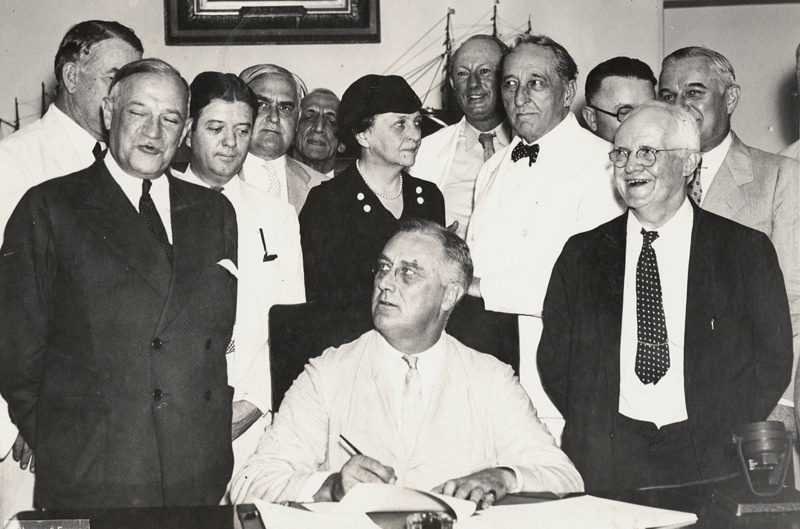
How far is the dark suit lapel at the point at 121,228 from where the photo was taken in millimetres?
2705

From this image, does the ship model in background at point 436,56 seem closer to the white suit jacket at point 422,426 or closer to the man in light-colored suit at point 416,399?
the man in light-colored suit at point 416,399

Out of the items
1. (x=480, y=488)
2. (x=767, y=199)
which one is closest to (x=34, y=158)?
(x=480, y=488)

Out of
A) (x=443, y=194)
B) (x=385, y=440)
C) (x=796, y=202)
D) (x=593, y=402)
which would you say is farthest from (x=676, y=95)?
(x=385, y=440)

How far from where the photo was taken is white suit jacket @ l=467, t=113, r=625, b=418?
9.53 feet

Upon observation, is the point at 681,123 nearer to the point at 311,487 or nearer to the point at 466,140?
the point at 466,140

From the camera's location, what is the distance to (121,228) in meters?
2.72

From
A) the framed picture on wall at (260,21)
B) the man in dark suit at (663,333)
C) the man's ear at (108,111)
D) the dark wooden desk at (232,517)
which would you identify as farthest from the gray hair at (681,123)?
the man's ear at (108,111)

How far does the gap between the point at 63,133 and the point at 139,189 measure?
1.18ft

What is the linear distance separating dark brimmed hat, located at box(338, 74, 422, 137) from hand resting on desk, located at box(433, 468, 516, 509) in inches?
55.5

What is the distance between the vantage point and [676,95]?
3053 mm

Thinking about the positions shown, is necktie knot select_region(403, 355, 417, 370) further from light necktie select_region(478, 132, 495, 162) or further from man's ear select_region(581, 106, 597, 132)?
man's ear select_region(581, 106, 597, 132)

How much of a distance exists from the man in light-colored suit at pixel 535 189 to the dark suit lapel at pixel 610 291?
0.24ft

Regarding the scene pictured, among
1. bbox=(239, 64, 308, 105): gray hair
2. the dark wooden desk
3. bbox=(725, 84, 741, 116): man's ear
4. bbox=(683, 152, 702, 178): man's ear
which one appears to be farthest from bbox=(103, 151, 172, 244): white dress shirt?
bbox=(725, 84, 741, 116): man's ear

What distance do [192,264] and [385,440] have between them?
827 mm
